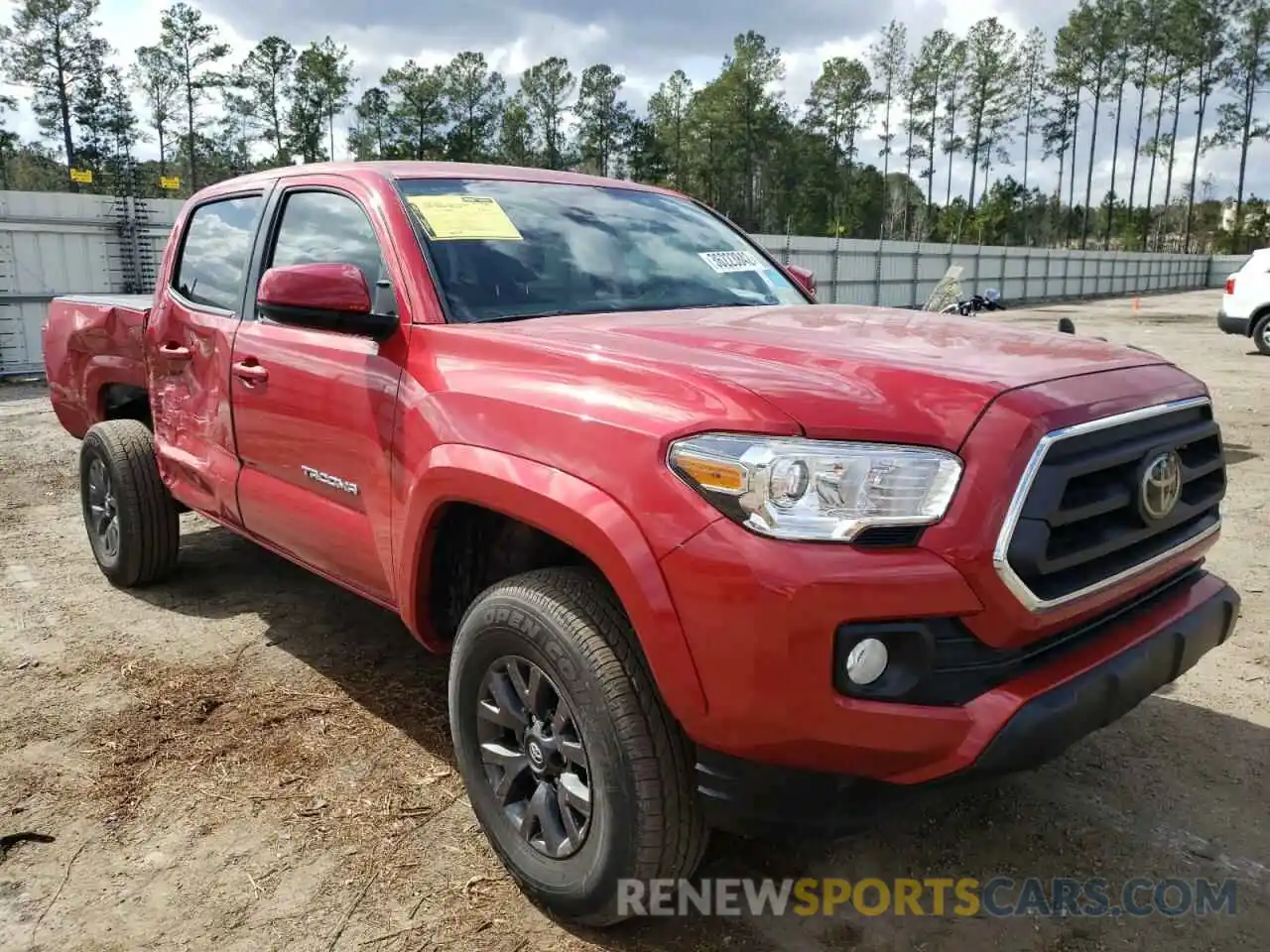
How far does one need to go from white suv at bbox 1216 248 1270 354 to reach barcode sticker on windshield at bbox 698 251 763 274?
14329 mm

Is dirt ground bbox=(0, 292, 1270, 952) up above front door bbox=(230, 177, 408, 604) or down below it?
below

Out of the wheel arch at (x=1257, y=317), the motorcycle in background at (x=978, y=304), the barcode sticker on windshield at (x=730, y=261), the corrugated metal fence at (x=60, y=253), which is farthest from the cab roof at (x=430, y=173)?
the wheel arch at (x=1257, y=317)

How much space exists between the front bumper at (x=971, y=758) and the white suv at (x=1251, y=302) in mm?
15623

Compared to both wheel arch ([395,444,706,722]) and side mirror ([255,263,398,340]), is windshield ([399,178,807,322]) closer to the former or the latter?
side mirror ([255,263,398,340])

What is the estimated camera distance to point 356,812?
9.36 ft

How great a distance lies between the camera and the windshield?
2904 millimetres

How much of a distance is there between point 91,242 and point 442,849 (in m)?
14.4

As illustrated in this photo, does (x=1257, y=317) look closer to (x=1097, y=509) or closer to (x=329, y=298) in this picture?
(x=1097, y=509)

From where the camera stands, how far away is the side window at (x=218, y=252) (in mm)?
3758

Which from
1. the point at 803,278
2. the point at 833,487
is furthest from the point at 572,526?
the point at 803,278

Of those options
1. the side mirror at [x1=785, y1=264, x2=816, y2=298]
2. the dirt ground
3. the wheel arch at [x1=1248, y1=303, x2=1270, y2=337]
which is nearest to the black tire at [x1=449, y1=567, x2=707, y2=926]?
the dirt ground

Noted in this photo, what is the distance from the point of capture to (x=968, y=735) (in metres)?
1.88

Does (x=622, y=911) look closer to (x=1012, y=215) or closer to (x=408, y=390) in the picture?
(x=408, y=390)

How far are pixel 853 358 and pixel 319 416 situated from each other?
1.74m
